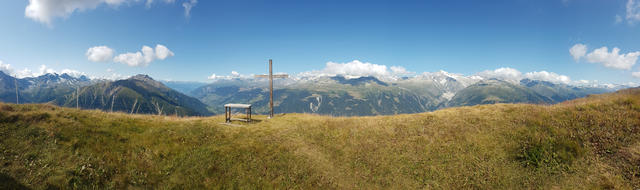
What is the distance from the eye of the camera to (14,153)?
1006 centimetres

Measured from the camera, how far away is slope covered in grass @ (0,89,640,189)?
32.8ft

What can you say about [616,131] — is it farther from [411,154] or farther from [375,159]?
[375,159]

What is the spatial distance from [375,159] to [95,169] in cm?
1347

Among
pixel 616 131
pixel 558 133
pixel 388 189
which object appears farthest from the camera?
pixel 558 133

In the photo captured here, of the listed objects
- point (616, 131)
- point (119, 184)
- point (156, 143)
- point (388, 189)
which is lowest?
point (388, 189)

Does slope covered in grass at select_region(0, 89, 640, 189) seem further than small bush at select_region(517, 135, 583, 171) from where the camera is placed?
No

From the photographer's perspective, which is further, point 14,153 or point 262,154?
point 262,154

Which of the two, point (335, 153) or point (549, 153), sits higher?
point (549, 153)

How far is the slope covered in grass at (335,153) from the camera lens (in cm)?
999

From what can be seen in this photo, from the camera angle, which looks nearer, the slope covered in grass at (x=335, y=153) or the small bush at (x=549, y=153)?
the slope covered in grass at (x=335, y=153)

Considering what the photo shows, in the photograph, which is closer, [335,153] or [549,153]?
[549,153]

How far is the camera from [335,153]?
1414cm

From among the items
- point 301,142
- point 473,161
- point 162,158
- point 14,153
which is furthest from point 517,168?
point 14,153

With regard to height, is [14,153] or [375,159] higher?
[14,153]
